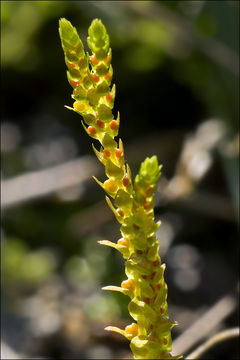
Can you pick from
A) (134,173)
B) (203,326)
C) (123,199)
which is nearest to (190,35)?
(134,173)

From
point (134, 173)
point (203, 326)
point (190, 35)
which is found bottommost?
point (203, 326)

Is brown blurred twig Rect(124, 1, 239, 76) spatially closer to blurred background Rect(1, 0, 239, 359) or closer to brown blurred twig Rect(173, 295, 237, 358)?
blurred background Rect(1, 0, 239, 359)

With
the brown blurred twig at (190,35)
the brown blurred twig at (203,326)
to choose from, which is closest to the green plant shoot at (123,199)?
the brown blurred twig at (203,326)

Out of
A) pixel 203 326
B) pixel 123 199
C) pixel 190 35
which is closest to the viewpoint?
pixel 123 199

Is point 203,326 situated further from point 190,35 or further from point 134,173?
point 190,35

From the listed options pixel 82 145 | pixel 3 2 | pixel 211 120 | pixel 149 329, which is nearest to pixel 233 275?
pixel 211 120

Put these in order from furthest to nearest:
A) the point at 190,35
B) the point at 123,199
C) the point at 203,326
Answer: the point at 190,35, the point at 203,326, the point at 123,199
